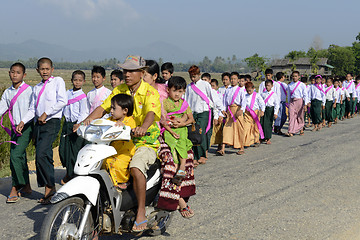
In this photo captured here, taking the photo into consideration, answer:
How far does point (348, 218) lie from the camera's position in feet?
19.2

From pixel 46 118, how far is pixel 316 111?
12.5m

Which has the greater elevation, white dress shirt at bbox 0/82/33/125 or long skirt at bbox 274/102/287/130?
white dress shirt at bbox 0/82/33/125

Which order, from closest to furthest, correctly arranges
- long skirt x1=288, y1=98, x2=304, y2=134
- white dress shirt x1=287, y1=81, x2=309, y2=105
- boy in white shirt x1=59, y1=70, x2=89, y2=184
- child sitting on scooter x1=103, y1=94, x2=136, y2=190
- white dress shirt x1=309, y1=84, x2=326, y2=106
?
child sitting on scooter x1=103, y1=94, x2=136, y2=190, boy in white shirt x1=59, y1=70, x2=89, y2=184, long skirt x1=288, y1=98, x2=304, y2=134, white dress shirt x1=287, y1=81, x2=309, y2=105, white dress shirt x1=309, y1=84, x2=326, y2=106

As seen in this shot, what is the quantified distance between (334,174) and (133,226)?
5.37 metres

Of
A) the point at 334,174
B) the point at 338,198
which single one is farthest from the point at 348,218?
the point at 334,174

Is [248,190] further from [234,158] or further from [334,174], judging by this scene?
[234,158]

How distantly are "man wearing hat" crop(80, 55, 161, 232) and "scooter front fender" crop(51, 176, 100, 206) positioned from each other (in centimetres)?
48

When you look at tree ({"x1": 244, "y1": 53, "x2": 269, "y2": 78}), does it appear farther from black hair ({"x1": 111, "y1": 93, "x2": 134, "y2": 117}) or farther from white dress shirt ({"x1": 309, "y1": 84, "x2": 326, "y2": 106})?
black hair ({"x1": 111, "y1": 93, "x2": 134, "y2": 117})

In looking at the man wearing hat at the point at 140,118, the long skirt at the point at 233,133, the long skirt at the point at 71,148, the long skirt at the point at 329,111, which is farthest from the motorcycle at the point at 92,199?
the long skirt at the point at 329,111

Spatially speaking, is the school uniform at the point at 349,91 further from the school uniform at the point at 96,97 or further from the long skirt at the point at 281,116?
the school uniform at the point at 96,97

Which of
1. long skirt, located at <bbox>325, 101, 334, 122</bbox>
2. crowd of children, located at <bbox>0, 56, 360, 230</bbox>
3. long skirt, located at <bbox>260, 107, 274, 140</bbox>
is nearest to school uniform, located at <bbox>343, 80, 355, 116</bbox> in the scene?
long skirt, located at <bbox>325, 101, 334, 122</bbox>

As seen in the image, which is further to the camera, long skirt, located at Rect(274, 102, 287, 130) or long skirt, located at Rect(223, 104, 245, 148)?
long skirt, located at Rect(274, 102, 287, 130)

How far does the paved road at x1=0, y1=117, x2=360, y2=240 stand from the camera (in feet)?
17.6

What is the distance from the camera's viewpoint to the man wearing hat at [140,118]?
4383 millimetres
